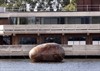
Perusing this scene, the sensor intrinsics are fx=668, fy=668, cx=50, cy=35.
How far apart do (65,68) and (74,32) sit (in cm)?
2421

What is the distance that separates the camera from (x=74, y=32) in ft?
314

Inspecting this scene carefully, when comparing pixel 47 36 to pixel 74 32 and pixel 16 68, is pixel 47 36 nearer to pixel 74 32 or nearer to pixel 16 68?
pixel 74 32

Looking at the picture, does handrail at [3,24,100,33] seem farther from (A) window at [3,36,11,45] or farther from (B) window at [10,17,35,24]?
(B) window at [10,17,35,24]

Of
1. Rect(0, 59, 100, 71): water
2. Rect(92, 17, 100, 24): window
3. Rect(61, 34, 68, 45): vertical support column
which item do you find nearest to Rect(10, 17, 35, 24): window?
Rect(61, 34, 68, 45): vertical support column

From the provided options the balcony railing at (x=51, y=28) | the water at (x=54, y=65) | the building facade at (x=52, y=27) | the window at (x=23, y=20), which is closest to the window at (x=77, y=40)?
the building facade at (x=52, y=27)

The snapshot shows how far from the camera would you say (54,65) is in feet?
249

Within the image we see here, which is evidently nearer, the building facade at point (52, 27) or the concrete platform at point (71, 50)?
the concrete platform at point (71, 50)

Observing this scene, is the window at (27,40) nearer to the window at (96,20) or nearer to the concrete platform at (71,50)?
the concrete platform at (71,50)

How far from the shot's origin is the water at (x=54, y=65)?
71.2 meters

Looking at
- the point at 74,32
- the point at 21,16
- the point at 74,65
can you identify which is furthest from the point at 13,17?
the point at 74,65

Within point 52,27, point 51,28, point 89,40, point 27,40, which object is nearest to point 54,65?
point 51,28

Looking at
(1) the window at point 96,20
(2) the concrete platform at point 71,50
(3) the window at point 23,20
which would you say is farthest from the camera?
(3) the window at point 23,20

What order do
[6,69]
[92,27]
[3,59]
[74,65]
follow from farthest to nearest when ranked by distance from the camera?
[92,27] < [3,59] < [74,65] < [6,69]

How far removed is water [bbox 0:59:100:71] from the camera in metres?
71.2
